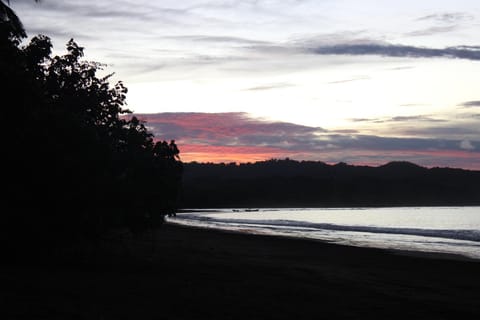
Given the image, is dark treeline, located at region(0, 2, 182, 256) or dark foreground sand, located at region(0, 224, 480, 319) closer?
dark foreground sand, located at region(0, 224, 480, 319)

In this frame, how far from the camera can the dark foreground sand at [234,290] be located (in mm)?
14758

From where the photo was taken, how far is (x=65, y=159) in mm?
19625

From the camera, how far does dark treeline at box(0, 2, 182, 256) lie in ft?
58.7

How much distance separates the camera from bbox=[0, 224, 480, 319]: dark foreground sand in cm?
1476

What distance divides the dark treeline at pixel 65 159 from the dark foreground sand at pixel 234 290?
1.48 meters

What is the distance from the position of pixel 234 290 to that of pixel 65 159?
6.57 m

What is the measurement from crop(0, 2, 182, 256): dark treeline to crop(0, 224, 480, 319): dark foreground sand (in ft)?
4.87

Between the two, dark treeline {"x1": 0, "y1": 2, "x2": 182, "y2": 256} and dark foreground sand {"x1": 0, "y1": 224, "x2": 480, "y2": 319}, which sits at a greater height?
dark treeline {"x1": 0, "y1": 2, "x2": 182, "y2": 256}

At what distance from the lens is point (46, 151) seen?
19562 millimetres

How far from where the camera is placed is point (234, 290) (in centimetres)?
1858

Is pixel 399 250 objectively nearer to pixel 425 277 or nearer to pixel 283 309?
pixel 425 277

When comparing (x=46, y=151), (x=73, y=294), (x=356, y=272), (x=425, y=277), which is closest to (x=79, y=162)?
(x=46, y=151)

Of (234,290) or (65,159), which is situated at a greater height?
(65,159)

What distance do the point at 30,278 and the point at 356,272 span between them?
44.3 feet
